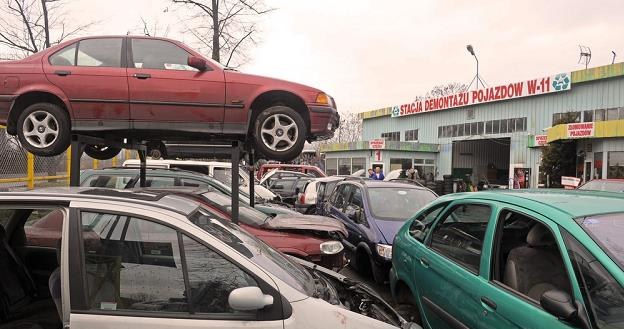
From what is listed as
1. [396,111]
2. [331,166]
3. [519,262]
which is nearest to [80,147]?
[519,262]

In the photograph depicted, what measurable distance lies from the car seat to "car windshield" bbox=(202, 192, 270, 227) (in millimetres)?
2940

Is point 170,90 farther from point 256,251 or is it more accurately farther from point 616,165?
point 616,165

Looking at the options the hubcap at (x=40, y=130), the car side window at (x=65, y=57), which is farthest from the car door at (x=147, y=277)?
the car side window at (x=65, y=57)

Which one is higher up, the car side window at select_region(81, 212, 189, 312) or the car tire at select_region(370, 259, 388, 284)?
the car side window at select_region(81, 212, 189, 312)

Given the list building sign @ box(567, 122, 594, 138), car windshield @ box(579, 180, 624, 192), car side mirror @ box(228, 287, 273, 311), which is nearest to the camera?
car side mirror @ box(228, 287, 273, 311)

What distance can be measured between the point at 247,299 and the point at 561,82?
2860 cm

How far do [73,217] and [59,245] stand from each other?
0.22 m

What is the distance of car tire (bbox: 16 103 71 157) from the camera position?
4648 mm

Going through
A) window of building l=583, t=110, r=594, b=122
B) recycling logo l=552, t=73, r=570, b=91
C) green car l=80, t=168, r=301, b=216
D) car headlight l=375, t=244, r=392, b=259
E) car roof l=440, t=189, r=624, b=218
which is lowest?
car headlight l=375, t=244, r=392, b=259

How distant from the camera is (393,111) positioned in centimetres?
4047

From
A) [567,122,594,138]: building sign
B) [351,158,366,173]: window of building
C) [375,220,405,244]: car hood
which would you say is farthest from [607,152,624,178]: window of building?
[351,158,366,173]: window of building

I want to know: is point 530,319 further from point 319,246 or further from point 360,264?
point 360,264

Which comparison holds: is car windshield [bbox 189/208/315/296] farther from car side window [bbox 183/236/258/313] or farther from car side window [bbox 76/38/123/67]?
car side window [bbox 76/38/123/67]

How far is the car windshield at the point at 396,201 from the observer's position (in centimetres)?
715
